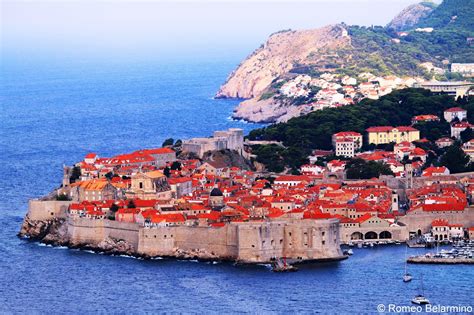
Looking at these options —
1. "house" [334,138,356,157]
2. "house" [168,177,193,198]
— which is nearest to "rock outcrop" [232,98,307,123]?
"house" [334,138,356,157]

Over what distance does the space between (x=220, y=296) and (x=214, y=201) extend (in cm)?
917

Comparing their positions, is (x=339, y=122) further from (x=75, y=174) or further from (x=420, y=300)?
(x=420, y=300)

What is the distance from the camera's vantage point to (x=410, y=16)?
157750mm

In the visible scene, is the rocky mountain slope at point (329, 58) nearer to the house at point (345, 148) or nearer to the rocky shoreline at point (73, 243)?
the house at point (345, 148)

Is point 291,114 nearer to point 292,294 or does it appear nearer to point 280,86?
point 280,86

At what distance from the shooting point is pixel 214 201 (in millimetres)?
51656

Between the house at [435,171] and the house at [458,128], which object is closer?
the house at [435,171]

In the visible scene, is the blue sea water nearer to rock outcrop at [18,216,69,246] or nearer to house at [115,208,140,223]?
rock outcrop at [18,216,69,246]

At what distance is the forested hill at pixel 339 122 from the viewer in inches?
2501

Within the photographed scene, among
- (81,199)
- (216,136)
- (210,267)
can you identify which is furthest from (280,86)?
(210,267)

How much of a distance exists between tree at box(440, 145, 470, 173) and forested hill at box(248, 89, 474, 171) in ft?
17.8

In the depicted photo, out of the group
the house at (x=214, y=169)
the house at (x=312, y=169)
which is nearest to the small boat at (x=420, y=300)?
the house at (x=214, y=169)

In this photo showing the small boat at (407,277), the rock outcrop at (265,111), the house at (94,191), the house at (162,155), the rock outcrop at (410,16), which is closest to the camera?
the small boat at (407,277)

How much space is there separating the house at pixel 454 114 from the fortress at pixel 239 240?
24.7m
